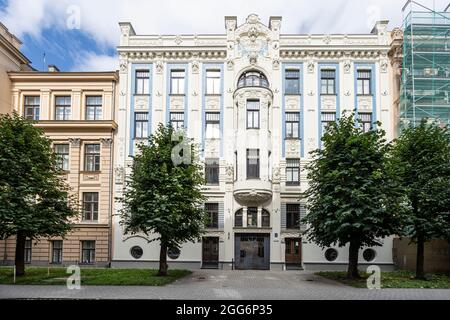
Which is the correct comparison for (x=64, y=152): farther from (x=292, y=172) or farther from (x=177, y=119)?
(x=292, y=172)

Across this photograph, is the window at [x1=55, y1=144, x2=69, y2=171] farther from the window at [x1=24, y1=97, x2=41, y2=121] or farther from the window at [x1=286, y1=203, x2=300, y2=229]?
the window at [x1=286, y1=203, x2=300, y2=229]

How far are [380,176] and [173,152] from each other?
29.9 ft

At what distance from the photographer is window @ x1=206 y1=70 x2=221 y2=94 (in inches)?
1097

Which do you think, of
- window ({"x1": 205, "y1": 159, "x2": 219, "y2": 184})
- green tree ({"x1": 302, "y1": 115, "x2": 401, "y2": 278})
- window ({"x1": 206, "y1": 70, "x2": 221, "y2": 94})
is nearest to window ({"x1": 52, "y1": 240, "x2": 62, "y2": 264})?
window ({"x1": 205, "y1": 159, "x2": 219, "y2": 184})

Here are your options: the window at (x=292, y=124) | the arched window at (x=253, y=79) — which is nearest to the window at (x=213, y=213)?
the window at (x=292, y=124)

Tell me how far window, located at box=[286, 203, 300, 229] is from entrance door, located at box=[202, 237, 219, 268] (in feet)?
14.7

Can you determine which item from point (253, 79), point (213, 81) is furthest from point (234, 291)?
point (213, 81)

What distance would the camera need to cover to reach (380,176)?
18.0m

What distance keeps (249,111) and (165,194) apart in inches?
393

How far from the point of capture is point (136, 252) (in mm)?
26250

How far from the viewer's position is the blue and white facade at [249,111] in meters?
26.0

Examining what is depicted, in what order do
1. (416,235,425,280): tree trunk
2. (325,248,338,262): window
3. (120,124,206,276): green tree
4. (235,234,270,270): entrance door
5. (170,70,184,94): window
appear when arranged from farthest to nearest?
(170,70,184,94): window
(235,234,270,270): entrance door
(325,248,338,262): window
(416,235,425,280): tree trunk
(120,124,206,276): green tree

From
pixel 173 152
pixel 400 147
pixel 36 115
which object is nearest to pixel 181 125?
pixel 173 152
